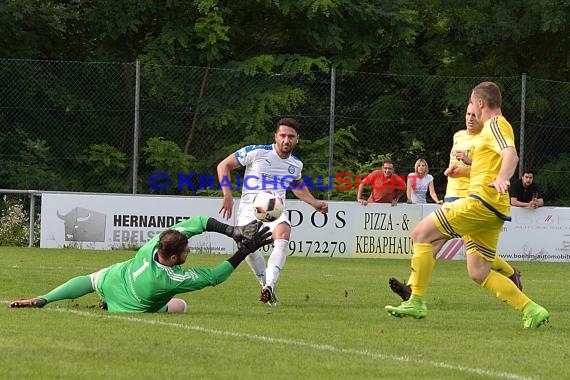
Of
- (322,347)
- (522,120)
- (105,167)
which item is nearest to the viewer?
(322,347)

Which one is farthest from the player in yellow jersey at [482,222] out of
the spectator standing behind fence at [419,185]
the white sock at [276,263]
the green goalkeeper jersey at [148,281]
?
the spectator standing behind fence at [419,185]

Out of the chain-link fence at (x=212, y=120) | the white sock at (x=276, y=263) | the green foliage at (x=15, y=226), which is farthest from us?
the chain-link fence at (x=212, y=120)

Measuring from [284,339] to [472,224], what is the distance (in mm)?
2025

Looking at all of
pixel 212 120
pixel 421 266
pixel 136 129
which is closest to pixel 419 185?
pixel 212 120

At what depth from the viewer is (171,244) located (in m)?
9.72

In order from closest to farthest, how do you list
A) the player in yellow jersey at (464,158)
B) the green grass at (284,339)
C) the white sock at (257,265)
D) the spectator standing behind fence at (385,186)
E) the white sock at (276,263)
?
1. the green grass at (284,339)
2. the player in yellow jersey at (464,158)
3. the white sock at (276,263)
4. the white sock at (257,265)
5. the spectator standing behind fence at (385,186)

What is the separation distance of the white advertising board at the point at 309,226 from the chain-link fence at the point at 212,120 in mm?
1366

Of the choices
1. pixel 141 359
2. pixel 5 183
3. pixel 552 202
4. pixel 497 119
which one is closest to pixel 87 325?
pixel 141 359

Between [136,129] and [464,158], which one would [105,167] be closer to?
[136,129]

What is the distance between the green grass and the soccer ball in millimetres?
831

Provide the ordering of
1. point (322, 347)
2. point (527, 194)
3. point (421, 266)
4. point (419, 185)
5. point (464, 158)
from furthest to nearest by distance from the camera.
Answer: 1. point (527, 194)
2. point (419, 185)
3. point (464, 158)
4. point (421, 266)
5. point (322, 347)

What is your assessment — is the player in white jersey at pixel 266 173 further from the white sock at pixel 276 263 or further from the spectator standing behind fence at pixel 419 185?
the spectator standing behind fence at pixel 419 185

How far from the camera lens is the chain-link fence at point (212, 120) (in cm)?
2425

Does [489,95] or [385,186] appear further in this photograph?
[385,186]
